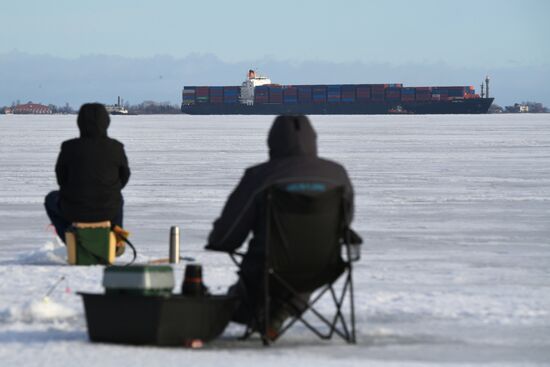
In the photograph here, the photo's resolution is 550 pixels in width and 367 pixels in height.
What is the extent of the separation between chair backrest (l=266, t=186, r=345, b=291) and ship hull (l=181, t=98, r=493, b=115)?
152424 millimetres

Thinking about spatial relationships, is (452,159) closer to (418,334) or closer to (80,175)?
(80,175)

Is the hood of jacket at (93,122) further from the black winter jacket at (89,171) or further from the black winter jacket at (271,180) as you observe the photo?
the black winter jacket at (271,180)

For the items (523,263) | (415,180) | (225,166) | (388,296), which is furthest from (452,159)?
(388,296)

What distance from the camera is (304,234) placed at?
5.57 m

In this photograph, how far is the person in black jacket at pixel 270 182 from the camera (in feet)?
18.3

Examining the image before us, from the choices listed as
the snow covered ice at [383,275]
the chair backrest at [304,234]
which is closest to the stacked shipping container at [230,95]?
the snow covered ice at [383,275]

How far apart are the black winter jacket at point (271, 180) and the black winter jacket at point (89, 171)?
9.93 ft

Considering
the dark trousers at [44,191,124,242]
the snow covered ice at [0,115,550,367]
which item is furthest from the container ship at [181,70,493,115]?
the dark trousers at [44,191,124,242]

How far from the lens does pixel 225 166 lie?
23641 millimetres

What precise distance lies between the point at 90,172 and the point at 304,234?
3.36m

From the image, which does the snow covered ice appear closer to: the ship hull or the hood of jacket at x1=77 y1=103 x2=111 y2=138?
the hood of jacket at x1=77 y1=103 x2=111 y2=138

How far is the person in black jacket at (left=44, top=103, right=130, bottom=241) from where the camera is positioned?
8562 mm

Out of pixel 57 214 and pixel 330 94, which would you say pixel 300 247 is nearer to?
pixel 57 214

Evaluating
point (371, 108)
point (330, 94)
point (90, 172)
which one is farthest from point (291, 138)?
point (330, 94)
